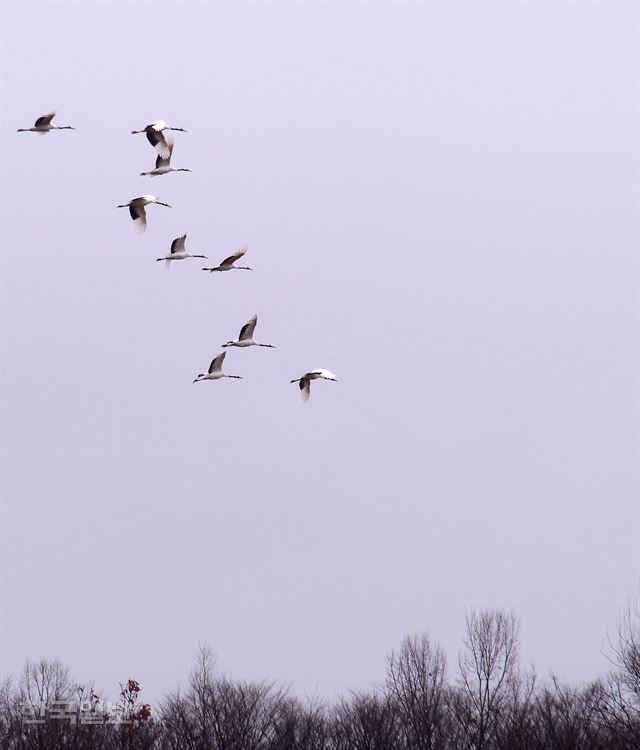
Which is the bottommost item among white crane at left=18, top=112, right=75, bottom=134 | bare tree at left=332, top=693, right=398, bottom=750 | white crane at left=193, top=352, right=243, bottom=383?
bare tree at left=332, top=693, right=398, bottom=750

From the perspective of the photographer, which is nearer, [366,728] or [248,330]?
[248,330]

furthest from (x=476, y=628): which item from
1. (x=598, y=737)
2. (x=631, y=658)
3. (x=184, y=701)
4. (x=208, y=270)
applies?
(x=208, y=270)

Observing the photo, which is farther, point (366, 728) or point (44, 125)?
point (366, 728)

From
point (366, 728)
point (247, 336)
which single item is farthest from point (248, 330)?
point (366, 728)

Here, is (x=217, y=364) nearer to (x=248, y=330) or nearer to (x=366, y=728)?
(x=248, y=330)

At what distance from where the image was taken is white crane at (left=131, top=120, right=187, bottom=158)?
42.1 m

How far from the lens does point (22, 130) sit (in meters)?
42.6

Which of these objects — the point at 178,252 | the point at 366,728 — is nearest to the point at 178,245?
the point at 178,252

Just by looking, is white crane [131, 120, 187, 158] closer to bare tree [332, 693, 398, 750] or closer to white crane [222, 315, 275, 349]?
white crane [222, 315, 275, 349]

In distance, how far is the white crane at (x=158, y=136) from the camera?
42062mm

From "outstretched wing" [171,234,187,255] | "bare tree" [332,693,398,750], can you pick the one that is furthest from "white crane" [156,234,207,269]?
"bare tree" [332,693,398,750]

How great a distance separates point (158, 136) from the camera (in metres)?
42.6

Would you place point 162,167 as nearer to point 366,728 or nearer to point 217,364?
point 217,364

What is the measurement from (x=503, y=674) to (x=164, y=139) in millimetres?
40437
